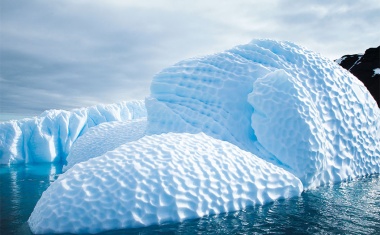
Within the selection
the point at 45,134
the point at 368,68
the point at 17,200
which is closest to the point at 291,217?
the point at 17,200

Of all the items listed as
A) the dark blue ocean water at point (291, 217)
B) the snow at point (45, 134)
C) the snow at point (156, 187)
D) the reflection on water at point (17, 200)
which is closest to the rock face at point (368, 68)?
the snow at point (45, 134)

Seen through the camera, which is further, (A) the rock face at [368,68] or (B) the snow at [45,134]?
(A) the rock face at [368,68]

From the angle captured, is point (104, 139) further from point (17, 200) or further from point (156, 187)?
point (156, 187)

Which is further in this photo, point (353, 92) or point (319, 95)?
point (353, 92)

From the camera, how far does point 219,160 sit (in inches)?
222

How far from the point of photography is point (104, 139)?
11781mm

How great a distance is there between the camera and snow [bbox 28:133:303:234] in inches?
174

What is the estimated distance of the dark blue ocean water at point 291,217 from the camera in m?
4.32

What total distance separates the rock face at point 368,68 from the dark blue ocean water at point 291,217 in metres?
31.1

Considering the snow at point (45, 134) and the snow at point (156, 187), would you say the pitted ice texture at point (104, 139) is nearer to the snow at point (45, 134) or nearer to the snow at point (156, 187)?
the snow at point (45, 134)

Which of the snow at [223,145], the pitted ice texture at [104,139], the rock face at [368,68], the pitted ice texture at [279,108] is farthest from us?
the rock face at [368,68]

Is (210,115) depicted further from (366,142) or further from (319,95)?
(366,142)

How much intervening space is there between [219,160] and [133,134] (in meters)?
6.35

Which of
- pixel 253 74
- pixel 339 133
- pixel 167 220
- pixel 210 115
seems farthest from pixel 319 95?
pixel 167 220
